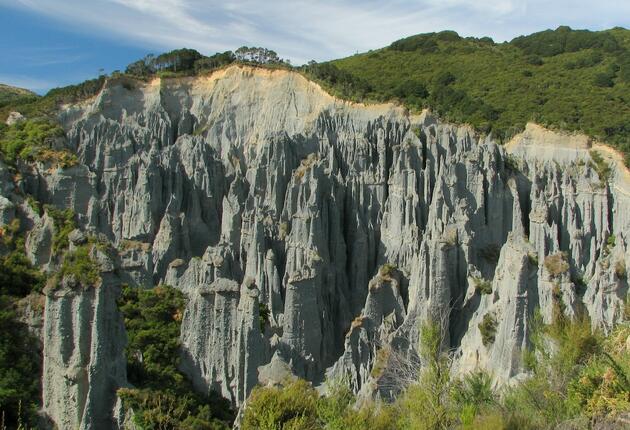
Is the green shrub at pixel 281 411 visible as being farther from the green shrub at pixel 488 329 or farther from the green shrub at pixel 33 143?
the green shrub at pixel 33 143

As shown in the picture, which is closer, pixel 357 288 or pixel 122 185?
pixel 357 288

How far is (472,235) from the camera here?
29.4 meters

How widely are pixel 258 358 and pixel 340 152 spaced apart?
2247 cm

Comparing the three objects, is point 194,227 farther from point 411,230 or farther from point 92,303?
point 92,303

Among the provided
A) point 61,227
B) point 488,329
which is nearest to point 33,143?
point 61,227

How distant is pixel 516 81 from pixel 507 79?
1130 mm

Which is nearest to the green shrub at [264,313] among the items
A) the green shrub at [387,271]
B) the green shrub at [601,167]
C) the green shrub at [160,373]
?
the green shrub at [160,373]

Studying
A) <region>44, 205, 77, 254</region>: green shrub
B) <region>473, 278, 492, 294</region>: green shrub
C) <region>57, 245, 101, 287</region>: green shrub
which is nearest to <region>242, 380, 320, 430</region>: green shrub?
<region>57, 245, 101, 287</region>: green shrub

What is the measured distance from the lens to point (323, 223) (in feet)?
113

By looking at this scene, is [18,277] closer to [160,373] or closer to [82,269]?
[160,373]

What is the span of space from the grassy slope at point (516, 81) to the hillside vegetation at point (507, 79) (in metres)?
0.07

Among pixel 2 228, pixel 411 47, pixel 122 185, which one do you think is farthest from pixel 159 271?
pixel 411 47

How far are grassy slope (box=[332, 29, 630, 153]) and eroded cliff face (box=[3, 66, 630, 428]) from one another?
14.4ft

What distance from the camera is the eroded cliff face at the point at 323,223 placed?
20250 millimetres
